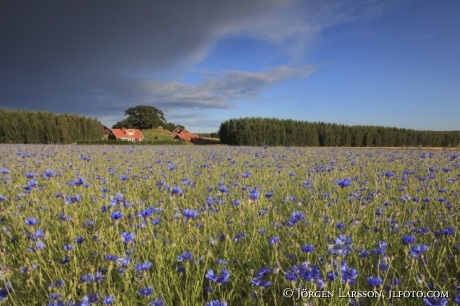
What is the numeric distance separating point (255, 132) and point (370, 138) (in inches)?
736

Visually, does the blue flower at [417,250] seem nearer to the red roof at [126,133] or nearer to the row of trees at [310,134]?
the row of trees at [310,134]

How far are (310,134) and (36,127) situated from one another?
35744mm

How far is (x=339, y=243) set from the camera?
1.23 m

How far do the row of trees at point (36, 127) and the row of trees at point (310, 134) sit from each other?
2137 centimetres

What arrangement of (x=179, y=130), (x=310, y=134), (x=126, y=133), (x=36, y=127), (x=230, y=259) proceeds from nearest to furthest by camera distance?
(x=230, y=259)
(x=36, y=127)
(x=310, y=134)
(x=126, y=133)
(x=179, y=130)

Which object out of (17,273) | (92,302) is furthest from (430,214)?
(17,273)

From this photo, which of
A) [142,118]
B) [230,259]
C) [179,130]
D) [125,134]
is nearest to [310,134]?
[230,259]

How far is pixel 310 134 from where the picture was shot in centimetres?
3700

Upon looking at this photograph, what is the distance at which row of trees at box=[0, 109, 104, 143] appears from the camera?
95.8 ft

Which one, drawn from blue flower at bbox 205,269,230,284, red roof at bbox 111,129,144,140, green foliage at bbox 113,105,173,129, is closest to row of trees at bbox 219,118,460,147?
red roof at bbox 111,129,144,140

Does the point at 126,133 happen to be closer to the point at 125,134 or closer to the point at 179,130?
the point at 125,134

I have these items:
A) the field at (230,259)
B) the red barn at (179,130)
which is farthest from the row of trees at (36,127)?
the red barn at (179,130)

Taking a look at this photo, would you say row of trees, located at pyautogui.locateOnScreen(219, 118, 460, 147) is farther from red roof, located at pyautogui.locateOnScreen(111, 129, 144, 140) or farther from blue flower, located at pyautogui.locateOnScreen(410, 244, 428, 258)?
blue flower, located at pyautogui.locateOnScreen(410, 244, 428, 258)

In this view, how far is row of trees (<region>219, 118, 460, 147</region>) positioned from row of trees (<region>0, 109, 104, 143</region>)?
21372mm
